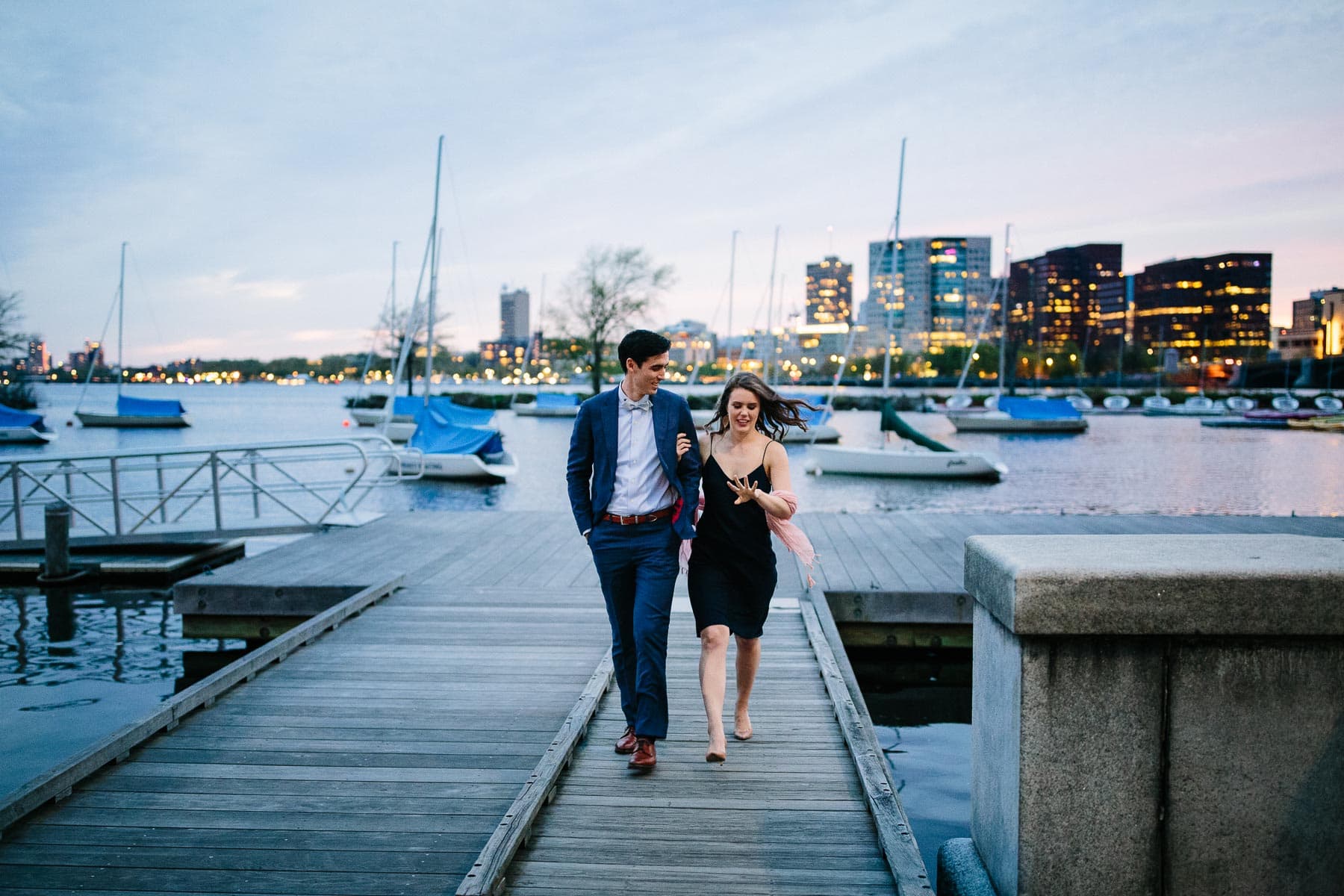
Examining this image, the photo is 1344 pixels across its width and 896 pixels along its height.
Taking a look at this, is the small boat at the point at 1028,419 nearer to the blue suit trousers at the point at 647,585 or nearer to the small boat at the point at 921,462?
the small boat at the point at 921,462

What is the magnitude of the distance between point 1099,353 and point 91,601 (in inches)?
6854

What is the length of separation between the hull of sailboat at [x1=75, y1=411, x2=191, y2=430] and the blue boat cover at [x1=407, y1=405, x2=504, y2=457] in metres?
40.4

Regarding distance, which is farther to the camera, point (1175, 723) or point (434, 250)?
point (434, 250)

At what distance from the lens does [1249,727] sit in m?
2.56

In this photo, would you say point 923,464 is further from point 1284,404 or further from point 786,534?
point 1284,404

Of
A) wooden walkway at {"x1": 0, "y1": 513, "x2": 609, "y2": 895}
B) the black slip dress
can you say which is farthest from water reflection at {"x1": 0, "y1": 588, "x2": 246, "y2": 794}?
the black slip dress

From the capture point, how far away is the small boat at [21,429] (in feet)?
157

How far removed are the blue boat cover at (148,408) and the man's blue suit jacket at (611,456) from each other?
65848 mm

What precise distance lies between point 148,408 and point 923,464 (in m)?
54.4

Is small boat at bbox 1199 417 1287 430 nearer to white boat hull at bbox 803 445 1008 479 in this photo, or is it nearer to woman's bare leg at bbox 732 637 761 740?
white boat hull at bbox 803 445 1008 479

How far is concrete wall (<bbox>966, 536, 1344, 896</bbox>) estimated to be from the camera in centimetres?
250

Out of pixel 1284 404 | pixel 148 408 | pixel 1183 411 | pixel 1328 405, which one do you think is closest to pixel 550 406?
pixel 148 408

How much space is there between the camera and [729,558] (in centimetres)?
432

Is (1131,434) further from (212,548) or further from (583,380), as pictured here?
(583,380)
